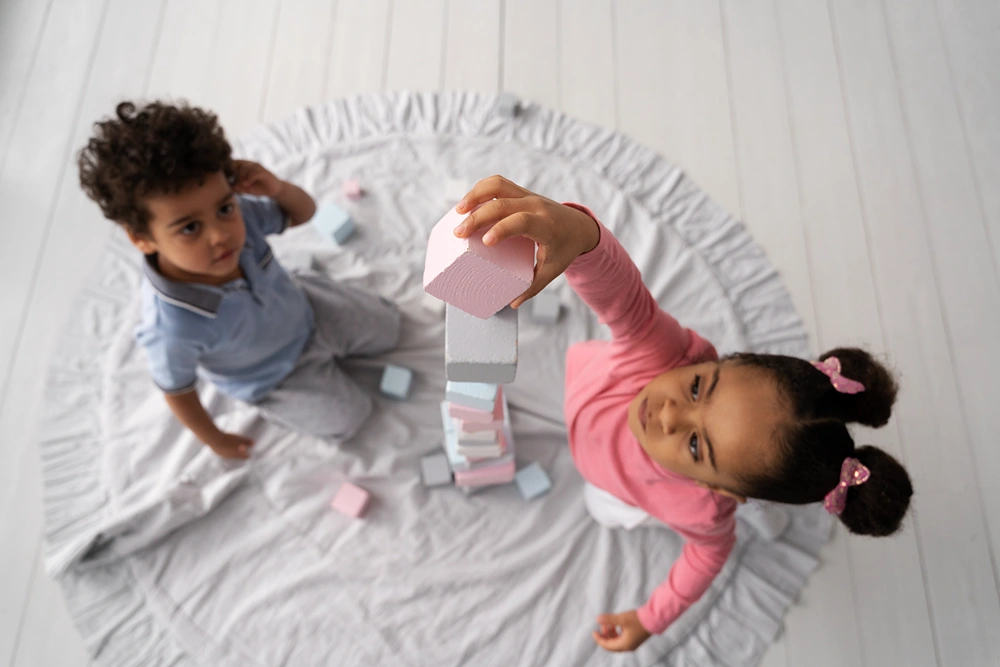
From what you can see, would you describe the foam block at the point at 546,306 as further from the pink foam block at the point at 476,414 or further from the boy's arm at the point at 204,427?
the boy's arm at the point at 204,427

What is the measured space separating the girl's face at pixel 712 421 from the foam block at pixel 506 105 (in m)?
0.84

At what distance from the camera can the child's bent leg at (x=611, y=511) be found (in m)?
1.19

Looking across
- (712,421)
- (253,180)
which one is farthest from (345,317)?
(712,421)

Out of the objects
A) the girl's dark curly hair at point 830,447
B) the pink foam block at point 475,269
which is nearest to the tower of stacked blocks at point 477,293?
Answer: the pink foam block at point 475,269

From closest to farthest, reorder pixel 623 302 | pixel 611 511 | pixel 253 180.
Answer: pixel 623 302, pixel 253 180, pixel 611 511

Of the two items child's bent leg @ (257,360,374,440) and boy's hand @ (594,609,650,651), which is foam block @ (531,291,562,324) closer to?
child's bent leg @ (257,360,374,440)

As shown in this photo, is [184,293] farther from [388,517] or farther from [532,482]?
[532,482]

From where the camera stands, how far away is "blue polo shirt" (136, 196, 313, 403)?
101cm

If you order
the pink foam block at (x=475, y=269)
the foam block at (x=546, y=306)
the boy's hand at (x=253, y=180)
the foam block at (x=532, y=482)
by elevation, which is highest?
the boy's hand at (x=253, y=180)

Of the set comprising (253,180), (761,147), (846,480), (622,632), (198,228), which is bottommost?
(622,632)

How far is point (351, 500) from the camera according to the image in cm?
127

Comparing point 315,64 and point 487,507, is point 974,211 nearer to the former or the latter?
point 487,507

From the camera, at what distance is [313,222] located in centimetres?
146

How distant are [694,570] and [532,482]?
34cm
